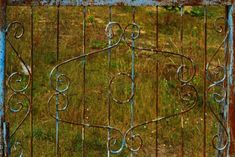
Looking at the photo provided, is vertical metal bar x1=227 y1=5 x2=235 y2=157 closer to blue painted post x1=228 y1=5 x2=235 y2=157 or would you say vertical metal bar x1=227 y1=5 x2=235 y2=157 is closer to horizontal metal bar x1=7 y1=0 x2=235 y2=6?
blue painted post x1=228 y1=5 x2=235 y2=157

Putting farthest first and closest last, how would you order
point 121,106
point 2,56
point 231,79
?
1. point 121,106
2. point 231,79
3. point 2,56

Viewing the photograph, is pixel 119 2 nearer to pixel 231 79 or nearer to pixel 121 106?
pixel 231 79

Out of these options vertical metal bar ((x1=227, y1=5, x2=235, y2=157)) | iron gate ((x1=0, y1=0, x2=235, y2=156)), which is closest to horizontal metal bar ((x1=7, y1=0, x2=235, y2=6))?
iron gate ((x1=0, y1=0, x2=235, y2=156))

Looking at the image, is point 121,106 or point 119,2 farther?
point 121,106

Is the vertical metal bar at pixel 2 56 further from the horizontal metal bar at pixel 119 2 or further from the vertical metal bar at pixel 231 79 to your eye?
the vertical metal bar at pixel 231 79

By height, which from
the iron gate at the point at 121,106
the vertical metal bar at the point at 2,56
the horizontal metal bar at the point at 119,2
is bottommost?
the iron gate at the point at 121,106

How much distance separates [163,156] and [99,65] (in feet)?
6.25

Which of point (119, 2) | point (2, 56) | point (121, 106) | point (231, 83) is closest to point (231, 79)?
point (231, 83)

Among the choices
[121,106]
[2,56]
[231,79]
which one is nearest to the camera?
[2,56]

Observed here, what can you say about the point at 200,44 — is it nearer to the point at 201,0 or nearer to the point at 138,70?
the point at 138,70

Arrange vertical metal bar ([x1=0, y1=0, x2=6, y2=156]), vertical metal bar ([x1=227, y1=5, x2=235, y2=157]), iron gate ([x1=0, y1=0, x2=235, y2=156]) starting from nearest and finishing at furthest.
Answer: vertical metal bar ([x1=0, y1=0, x2=6, y2=156])
vertical metal bar ([x1=227, y1=5, x2=235, y2=157])
iron gate ([x1=0, y1=0, x2=235, y2=156])

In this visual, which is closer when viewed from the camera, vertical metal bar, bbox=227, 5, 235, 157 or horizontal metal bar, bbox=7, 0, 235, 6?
horizontal metal bar, bbox=7, 0, 235, 6

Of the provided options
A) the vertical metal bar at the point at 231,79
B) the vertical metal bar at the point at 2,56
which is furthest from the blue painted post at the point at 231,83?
the vertical metal bar at the point at 2,56

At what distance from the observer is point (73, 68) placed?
6836mm
